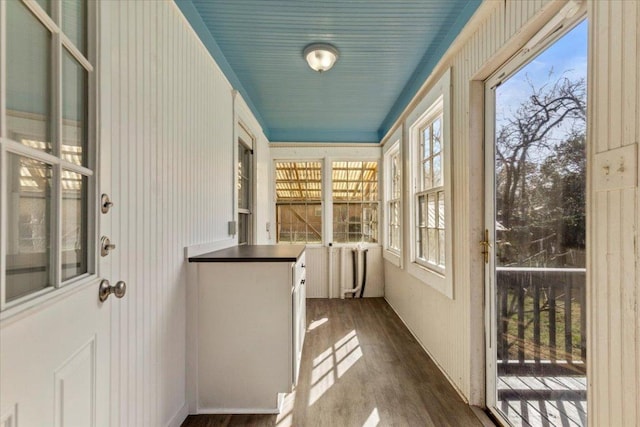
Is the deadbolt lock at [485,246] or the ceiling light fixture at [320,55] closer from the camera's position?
the deadbolt lock at [485,246]

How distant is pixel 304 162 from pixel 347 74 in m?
1.81

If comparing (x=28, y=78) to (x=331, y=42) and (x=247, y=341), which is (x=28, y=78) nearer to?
(x=247, y=341)

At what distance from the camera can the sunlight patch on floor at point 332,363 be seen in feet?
6.40

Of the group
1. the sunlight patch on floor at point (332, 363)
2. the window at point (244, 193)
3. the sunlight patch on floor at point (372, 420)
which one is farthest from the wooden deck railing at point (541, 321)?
the window at point (244, 193)

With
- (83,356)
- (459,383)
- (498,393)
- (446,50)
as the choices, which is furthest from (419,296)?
(83,356)

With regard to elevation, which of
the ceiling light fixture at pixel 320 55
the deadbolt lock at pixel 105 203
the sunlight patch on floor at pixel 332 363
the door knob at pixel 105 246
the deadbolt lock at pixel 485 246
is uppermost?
the ceiling light fixture at pixel 320 55

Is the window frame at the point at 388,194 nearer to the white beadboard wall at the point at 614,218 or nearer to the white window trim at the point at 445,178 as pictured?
the white window trim at the point at 445,178

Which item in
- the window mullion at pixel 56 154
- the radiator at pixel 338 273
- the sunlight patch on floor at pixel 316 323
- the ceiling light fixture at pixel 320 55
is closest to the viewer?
the window mullion at pixel 56 154

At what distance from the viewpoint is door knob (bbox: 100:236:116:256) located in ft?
3.18

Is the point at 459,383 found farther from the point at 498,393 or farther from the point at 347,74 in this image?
the point at 347,74

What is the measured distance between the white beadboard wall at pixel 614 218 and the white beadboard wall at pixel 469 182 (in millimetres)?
465

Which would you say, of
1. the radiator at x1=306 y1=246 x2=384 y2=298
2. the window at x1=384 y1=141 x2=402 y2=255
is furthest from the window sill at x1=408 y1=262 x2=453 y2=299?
the radiator at x1=306 y1=246 x2=384 y2=298

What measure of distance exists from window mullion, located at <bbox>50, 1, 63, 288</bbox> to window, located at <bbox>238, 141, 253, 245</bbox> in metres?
2.16

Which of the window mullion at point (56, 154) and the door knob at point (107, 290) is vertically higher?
the window mullion at point (56, 154)
